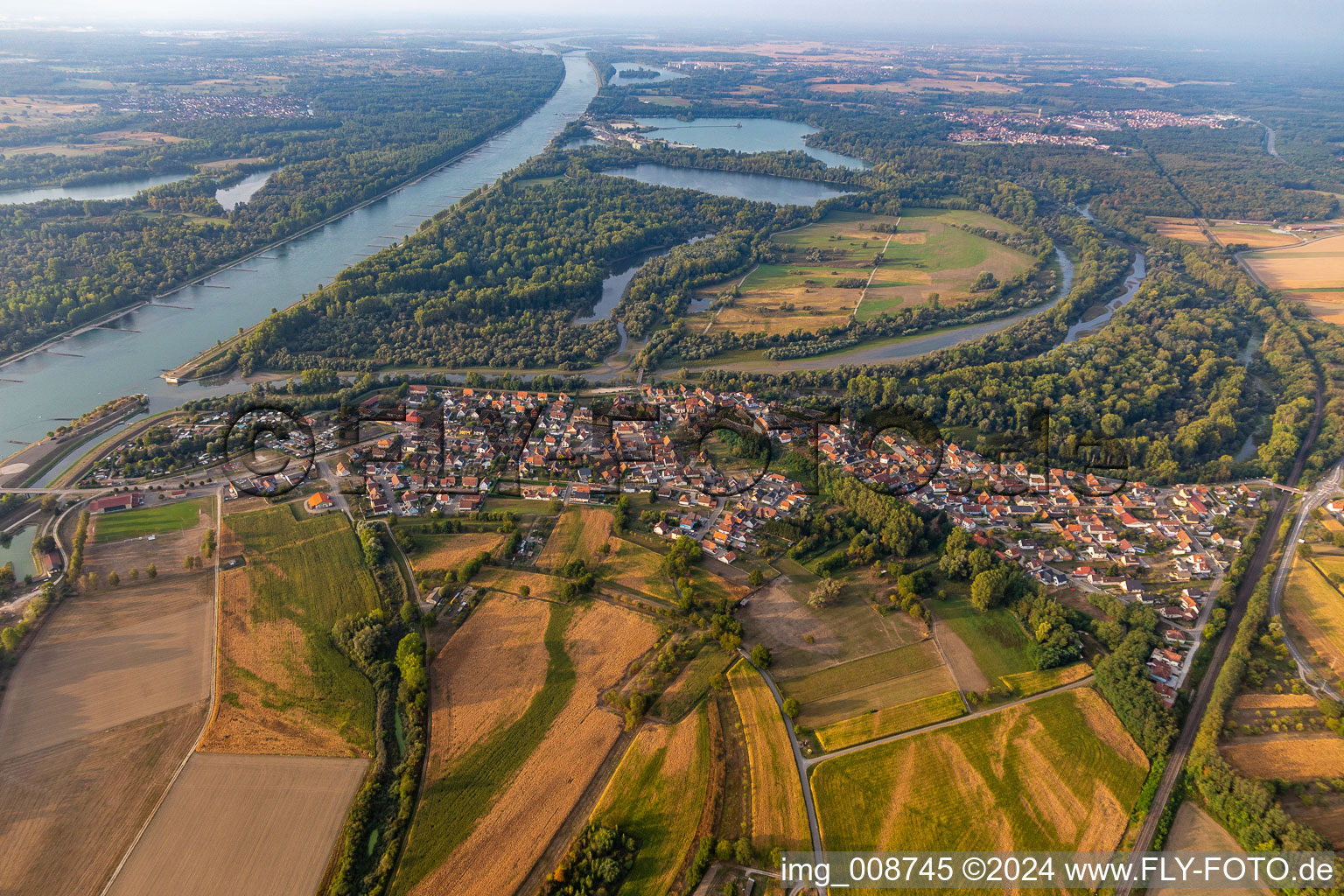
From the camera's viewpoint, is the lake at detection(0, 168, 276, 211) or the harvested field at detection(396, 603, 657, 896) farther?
the lake at detection(0, 168, 276, 211)

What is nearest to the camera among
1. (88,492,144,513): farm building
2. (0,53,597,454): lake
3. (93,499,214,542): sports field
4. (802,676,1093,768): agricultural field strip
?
(802,676,1093,768): agricultural field strip

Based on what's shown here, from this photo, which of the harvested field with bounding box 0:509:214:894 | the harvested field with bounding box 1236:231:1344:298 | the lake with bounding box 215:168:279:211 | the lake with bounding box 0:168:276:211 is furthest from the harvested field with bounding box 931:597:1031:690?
the lake with bounding box 0:168:276:211

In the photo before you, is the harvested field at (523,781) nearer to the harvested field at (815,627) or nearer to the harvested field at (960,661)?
the harvested field at (815,627)

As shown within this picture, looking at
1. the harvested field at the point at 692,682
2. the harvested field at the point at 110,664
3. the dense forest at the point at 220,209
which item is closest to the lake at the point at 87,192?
the dense forest at the point at 220,209

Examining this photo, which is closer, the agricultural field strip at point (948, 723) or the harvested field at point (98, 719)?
the harvested field at point (98, 719)

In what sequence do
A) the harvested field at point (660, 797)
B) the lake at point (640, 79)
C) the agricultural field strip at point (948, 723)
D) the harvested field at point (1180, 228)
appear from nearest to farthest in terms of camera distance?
the harvested field at point (660, 797)
the agricultural field strip at point (948, 723)
the harvested field at point (1180, 228)
the lake at point (640, 79)

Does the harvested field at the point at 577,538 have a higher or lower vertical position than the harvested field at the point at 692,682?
higher

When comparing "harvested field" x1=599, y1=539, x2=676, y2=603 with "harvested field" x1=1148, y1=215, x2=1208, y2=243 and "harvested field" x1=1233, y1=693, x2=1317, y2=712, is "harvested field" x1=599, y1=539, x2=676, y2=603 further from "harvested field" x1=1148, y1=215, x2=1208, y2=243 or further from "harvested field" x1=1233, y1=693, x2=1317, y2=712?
"harvested field" x1=1148, y1=215, x2=1208, y2=243

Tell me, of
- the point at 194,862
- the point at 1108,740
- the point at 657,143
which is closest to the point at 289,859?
the point at 194,862
